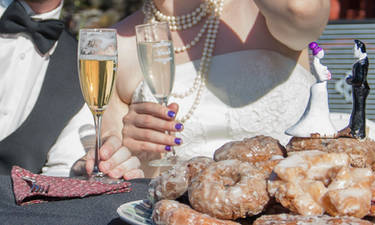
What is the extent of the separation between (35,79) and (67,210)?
4.77 feet

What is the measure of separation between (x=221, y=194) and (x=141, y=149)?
1.07m

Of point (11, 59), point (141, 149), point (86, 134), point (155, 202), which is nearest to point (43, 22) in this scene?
point (11, 59)

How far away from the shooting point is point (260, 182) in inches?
28.5

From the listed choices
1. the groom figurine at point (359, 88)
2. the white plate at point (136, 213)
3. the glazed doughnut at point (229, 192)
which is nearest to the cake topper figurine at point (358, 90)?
the groom figurine at point (359, 88)

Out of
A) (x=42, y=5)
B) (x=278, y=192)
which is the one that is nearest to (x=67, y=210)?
(x=278, y=192)

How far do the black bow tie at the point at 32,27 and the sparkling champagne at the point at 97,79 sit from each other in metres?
0.97

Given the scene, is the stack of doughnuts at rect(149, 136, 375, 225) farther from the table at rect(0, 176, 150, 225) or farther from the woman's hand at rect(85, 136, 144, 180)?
the woman's hand at rect(85, 136, 144, 180)

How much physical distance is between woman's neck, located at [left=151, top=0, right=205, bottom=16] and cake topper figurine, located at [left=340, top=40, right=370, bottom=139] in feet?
4.31

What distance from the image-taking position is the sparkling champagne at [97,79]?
51.9 inches

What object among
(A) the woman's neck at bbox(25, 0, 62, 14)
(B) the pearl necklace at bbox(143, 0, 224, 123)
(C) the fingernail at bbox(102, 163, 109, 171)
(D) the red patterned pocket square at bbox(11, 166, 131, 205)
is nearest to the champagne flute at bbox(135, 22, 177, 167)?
(C) the fingernail at bbox(102, 163, 109, 171)

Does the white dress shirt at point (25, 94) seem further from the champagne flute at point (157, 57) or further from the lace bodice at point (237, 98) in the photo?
the champagne flute at point (157, 57)

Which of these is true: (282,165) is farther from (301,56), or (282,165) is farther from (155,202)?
(301,56)

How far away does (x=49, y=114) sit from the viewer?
217 centimetres

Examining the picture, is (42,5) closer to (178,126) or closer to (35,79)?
(35,79)
